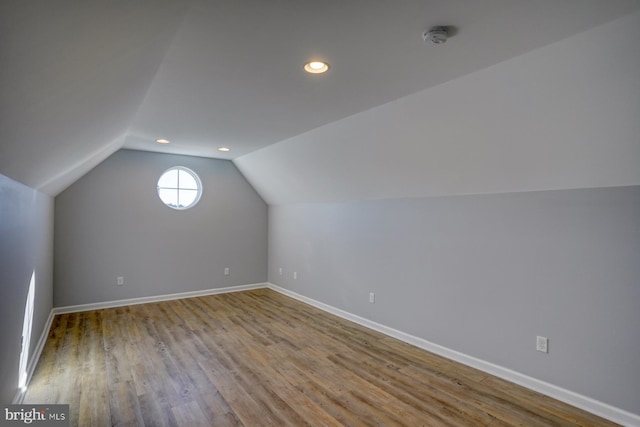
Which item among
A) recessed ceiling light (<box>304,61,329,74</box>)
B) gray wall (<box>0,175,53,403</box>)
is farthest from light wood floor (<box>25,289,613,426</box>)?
recessed ceiling light (<box>304,61,329,74</box>)

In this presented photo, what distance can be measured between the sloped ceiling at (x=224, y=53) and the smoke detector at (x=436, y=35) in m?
0.05

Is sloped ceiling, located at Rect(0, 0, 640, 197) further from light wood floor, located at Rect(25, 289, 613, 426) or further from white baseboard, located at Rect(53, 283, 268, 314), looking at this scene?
white baseboard, located at Rect(53, 283, 268, 314)

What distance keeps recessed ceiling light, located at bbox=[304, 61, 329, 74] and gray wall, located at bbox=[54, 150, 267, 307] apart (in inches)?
159

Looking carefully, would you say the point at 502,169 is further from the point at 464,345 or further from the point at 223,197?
the point at 223,197

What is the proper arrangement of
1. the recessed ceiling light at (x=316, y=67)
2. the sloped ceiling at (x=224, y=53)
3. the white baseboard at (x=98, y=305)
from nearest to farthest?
1. the sloped ceiling at (x=224, y=53)
2. the recessed ceiling light at (x=316, y=67)
3. the white baseboard at (x=98, y=305)

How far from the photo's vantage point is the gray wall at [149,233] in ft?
15.9

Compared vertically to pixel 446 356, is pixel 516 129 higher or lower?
higher

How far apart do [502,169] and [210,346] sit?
328 centimetres

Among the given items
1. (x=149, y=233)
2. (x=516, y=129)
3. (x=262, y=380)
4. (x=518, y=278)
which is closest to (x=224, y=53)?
(x=516, y=129)

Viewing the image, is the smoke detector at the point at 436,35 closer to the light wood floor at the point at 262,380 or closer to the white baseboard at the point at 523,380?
the light wood floor at the point at 262,380

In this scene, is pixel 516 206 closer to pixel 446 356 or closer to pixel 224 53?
pixel 446 356

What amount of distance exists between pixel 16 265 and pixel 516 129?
3554mm

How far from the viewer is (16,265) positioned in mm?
2320

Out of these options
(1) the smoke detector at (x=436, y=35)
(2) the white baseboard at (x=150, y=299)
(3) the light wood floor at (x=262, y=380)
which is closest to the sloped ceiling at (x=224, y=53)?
(1) the smoke detector at (x=436, y=35)
